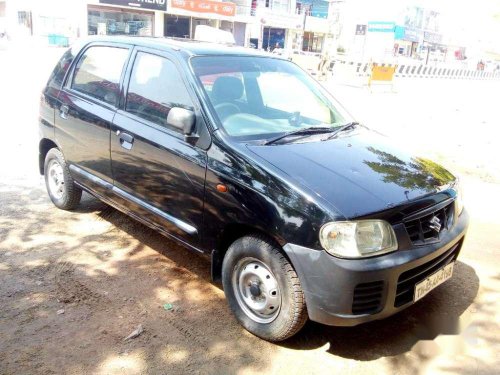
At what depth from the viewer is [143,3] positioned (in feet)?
125

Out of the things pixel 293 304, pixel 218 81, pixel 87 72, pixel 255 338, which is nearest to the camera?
pixel 293 304

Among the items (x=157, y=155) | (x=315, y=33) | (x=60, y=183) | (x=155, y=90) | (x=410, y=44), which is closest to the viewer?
(x=157, y=155)

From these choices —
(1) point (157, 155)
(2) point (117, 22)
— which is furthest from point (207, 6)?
(1) point (157, 155)

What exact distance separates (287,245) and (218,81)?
1521 mm

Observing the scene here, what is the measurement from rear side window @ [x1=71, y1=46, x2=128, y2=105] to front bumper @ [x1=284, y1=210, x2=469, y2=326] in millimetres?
2338

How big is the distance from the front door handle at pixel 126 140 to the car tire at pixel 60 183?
118 centimetres

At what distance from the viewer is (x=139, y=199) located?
3957mm

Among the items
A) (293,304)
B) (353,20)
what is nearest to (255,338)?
(293,304)

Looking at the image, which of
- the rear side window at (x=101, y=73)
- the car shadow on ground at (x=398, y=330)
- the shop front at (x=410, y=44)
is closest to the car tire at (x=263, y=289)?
the car shadow on ground at (x=398, y=330)

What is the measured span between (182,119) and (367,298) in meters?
1.67

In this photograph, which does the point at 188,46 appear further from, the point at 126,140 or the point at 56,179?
the point at 56,179

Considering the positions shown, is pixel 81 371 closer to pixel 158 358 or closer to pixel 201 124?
pixel 158 358

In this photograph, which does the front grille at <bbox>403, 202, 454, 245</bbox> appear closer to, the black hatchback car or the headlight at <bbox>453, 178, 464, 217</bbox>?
the black hatchback car

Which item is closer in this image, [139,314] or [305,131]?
[139,314]
